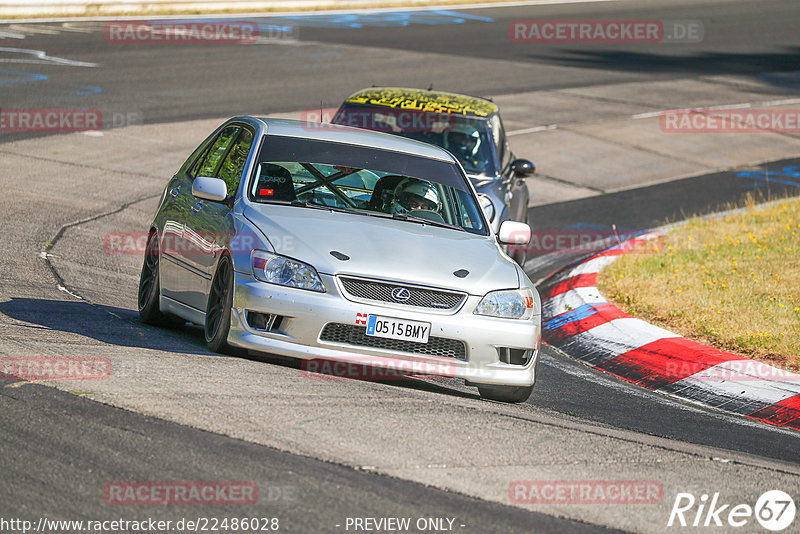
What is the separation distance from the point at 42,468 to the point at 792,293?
310 inches

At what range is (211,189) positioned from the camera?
25.3 ft

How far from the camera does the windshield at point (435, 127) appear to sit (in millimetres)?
12773

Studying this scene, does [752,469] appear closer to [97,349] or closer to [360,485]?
[360,485]

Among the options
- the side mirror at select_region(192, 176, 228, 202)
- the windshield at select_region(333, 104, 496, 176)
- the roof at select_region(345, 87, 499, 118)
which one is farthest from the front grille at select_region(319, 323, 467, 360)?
the roof at select_region(345, 87, 499, 118)

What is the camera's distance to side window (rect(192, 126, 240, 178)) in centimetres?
864

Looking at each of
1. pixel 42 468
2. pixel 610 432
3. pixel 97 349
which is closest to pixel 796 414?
pixel 610 432

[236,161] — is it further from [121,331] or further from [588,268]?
[588,268]

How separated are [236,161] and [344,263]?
1687 millimetres

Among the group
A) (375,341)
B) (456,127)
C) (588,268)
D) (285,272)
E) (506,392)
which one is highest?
(285,272)

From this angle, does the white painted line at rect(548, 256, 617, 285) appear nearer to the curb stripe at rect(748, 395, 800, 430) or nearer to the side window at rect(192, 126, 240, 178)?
the curb stripe at rect(748, 395, 800, 430)

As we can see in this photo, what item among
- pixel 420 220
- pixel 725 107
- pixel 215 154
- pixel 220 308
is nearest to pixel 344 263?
pixel 220 308

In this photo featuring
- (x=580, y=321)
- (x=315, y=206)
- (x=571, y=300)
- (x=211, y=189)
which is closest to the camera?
(x=211, y=189)

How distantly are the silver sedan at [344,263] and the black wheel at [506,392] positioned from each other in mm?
13

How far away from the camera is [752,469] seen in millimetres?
6105
